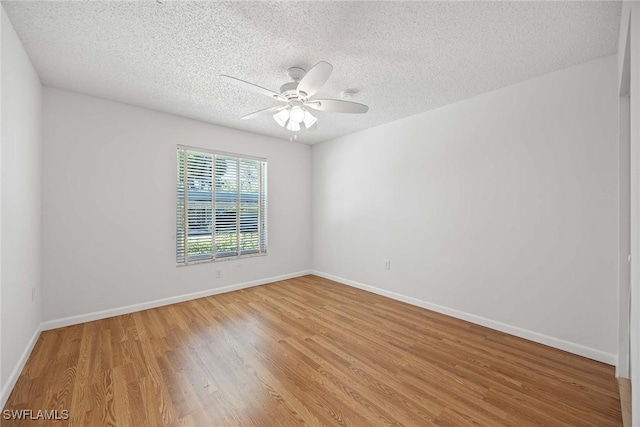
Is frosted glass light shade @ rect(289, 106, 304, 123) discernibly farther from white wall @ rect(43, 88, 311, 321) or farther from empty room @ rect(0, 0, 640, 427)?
white wall @ rect(43, 88, 311, 321)

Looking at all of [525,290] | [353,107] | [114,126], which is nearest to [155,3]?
[353,107]

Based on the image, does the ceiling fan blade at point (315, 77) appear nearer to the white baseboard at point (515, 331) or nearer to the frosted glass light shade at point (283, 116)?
the frosted glass light shade at point (283, 116)

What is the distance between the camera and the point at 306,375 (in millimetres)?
2039

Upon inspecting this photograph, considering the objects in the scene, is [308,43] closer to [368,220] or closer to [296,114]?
[296,114]

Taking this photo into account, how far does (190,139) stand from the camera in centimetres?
375

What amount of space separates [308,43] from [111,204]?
288cm

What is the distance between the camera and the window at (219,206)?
3721 mm

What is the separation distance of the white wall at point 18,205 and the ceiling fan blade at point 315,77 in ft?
6.43

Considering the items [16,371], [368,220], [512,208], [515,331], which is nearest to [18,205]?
[16,371]

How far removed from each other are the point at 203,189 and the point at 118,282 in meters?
1.55

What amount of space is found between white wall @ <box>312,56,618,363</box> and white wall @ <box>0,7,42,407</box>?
147 inches

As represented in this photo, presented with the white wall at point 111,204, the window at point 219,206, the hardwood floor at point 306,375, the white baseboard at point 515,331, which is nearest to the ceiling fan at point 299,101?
the window at point 219,206

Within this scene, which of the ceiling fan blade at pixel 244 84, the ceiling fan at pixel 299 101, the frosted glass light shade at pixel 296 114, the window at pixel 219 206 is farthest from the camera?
the window at pixel 219 206

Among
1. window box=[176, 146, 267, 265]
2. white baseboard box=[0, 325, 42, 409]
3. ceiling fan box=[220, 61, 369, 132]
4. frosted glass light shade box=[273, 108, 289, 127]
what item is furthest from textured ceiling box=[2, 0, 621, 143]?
white baseboard box=[0, 325, 42, 409]
